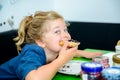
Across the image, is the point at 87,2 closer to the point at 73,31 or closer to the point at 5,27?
the point at 73,31

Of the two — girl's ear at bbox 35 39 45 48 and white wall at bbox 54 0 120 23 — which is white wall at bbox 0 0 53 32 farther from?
girl's ear at bbox 35 39 45 48

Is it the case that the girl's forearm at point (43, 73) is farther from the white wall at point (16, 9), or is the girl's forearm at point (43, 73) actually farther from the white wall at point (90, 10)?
the white wall at point (90, 10)

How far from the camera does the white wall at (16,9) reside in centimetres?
176

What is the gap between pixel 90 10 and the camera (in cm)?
222

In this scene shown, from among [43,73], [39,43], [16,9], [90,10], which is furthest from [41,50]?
[90,10]

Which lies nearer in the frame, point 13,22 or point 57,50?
point 57,50

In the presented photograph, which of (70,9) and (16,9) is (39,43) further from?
(70,9)

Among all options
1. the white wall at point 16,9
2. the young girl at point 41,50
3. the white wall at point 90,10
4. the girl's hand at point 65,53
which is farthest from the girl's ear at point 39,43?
the white wall at point 90,10

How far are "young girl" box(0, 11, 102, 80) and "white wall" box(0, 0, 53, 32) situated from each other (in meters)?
0.61

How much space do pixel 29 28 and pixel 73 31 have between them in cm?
104

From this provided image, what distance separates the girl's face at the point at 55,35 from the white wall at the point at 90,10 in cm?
112

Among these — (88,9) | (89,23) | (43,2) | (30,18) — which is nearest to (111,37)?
(89,23)

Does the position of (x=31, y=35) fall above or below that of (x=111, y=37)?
above

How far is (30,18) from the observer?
1.20 meters
